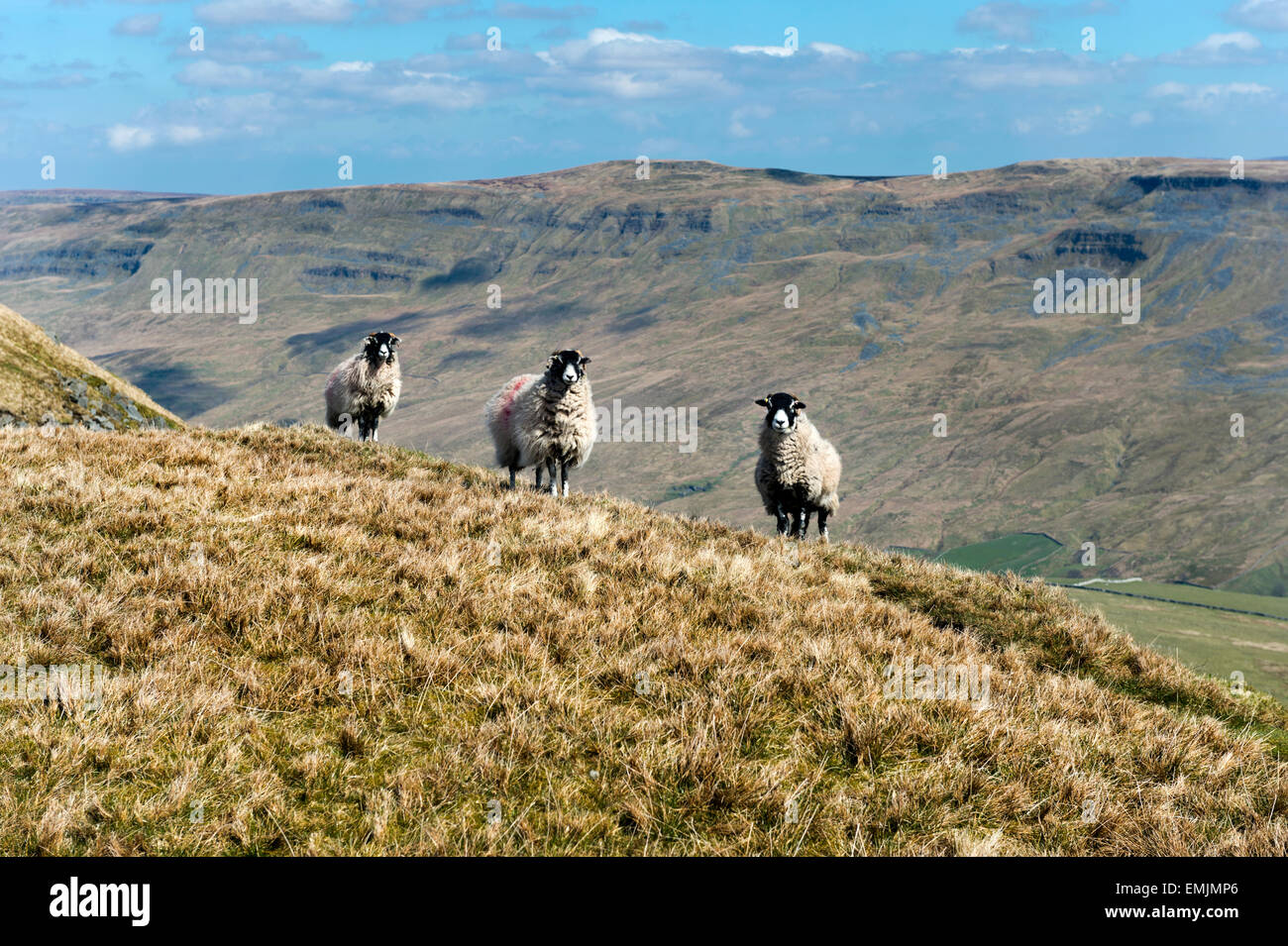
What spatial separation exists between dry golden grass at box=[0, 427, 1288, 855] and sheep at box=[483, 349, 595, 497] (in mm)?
7002

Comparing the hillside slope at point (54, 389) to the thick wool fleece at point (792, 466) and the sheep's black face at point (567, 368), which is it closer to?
the sheep's black face at point (567, 368)

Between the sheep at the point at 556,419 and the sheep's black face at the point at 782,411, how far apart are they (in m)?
4.11

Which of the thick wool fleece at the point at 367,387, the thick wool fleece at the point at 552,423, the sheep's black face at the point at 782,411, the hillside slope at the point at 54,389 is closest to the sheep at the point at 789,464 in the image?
the sheep's black face at the point at 782,411

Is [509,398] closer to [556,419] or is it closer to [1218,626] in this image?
[556,419]

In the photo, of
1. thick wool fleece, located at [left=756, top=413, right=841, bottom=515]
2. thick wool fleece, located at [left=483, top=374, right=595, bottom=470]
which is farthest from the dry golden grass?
thick wool fleece, located at [left=756, top=413, right=841, bottom=515]

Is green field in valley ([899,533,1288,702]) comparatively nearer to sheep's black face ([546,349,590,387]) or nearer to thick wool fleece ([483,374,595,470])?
thick wool fleece ([483,374,595,470])

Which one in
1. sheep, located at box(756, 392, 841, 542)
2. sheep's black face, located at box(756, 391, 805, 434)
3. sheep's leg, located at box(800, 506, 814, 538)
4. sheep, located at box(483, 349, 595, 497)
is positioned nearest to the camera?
sheep, located at box(483, 349, 595, 497)

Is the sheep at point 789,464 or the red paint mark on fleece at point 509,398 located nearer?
the red paint mark on fleece at point 509,398

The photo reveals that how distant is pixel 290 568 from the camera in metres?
7.61

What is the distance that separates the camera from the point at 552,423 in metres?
17.0

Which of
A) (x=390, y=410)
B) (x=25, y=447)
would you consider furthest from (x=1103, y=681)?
(x=390, y=410)

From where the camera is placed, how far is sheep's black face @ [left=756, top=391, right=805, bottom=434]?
18.8 metres

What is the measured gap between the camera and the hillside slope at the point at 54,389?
1153 inches
